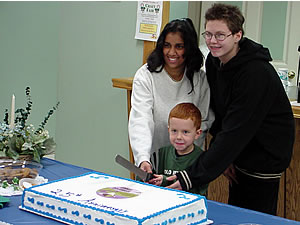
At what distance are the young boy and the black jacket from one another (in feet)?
0.38

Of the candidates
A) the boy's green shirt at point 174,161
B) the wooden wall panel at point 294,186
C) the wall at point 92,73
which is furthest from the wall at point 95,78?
the boy's green shirt at point 174,161

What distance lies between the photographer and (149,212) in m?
1.45

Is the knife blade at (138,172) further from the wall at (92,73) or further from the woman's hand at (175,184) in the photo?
the wall at (92,73)

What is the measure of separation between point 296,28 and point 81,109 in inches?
68.8

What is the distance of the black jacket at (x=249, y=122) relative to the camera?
2080 millimetres

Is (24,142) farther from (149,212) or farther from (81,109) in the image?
(81,109)

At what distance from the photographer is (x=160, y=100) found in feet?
7.81

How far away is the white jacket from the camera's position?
7.69 ft

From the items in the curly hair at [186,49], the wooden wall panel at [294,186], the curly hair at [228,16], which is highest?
the curly hair at [228,16]

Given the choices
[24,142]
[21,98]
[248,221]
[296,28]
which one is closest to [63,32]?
[21,98]

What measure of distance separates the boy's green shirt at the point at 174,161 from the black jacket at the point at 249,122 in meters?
0.11

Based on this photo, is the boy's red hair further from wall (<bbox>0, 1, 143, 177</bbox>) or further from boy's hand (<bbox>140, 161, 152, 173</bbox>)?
wall (<bbox>0, 1, 143, 177</bbox>)

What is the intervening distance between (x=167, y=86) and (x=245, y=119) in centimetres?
46

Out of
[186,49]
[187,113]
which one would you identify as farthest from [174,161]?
[186,49]
